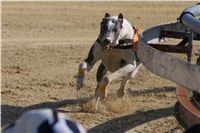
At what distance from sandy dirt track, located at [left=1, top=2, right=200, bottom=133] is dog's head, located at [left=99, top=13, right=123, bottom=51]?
81 centimetres

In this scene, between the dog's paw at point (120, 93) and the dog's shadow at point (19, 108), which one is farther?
the dog's paw at point (120, 93)


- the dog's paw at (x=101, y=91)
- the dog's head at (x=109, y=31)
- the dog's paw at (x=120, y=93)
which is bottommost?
the dog's paw at (x=120, y=93)

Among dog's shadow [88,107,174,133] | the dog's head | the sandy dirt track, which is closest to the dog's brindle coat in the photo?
the dog's head

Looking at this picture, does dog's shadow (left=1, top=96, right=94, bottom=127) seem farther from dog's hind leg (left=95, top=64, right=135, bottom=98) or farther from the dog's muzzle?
the dog's muzzle

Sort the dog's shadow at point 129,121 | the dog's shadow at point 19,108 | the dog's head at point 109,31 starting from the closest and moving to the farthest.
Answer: the dog's shadow at point 129,121
the dog's shadow at point 19,108
the dog's head at point 109,31

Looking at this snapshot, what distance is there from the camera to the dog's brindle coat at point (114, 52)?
855cm

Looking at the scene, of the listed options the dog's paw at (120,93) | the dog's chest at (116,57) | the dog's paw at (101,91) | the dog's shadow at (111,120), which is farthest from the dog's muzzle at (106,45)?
the dog's shadow at (111,120)

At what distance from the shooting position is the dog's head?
334 inches

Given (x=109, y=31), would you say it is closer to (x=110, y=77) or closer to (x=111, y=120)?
(x=110, y=77)

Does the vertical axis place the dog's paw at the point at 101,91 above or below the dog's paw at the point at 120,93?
above

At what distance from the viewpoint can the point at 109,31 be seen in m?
8.55

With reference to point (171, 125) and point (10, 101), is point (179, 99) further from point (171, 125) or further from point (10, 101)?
point (10, 101)

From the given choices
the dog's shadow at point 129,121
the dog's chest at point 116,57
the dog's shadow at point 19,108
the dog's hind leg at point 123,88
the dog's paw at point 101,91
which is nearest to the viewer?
the dog's shadow at point 129,121

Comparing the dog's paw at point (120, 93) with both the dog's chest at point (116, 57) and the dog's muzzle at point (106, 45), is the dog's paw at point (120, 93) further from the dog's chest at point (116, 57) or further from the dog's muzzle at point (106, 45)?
the dog's muzzle at point (106, 45)
